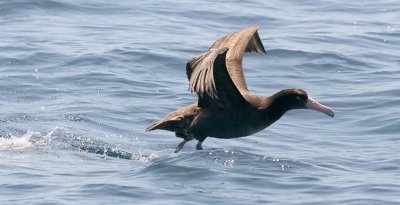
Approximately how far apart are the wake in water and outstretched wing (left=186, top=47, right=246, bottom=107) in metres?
1.28

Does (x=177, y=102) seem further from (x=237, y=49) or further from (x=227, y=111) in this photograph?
(x=227, y=111)

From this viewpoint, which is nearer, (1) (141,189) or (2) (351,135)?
(1) (141,189)

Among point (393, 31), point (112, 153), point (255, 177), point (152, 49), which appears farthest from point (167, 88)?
point (393, 31)

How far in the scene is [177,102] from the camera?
16.5 metres

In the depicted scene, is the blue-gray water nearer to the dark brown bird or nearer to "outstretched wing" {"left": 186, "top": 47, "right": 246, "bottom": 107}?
the dark brown bird

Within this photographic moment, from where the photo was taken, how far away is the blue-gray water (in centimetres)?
1200

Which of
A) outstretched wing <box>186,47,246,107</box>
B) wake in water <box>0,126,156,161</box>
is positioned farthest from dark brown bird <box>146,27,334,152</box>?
wake in water <box>0,126,156,161</box>

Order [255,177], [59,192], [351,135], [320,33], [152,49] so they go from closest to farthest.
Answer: [59,192], [255,177], [351,135], [152,49], [320,33]

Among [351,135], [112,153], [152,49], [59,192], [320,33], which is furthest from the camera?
[320,33]

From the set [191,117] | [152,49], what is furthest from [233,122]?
[152,49]

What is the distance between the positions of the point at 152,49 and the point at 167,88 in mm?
2420

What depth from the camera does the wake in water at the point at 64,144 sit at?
13.5 metres

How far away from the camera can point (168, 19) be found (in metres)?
22.5

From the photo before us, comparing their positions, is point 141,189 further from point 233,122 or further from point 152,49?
point 152,49
